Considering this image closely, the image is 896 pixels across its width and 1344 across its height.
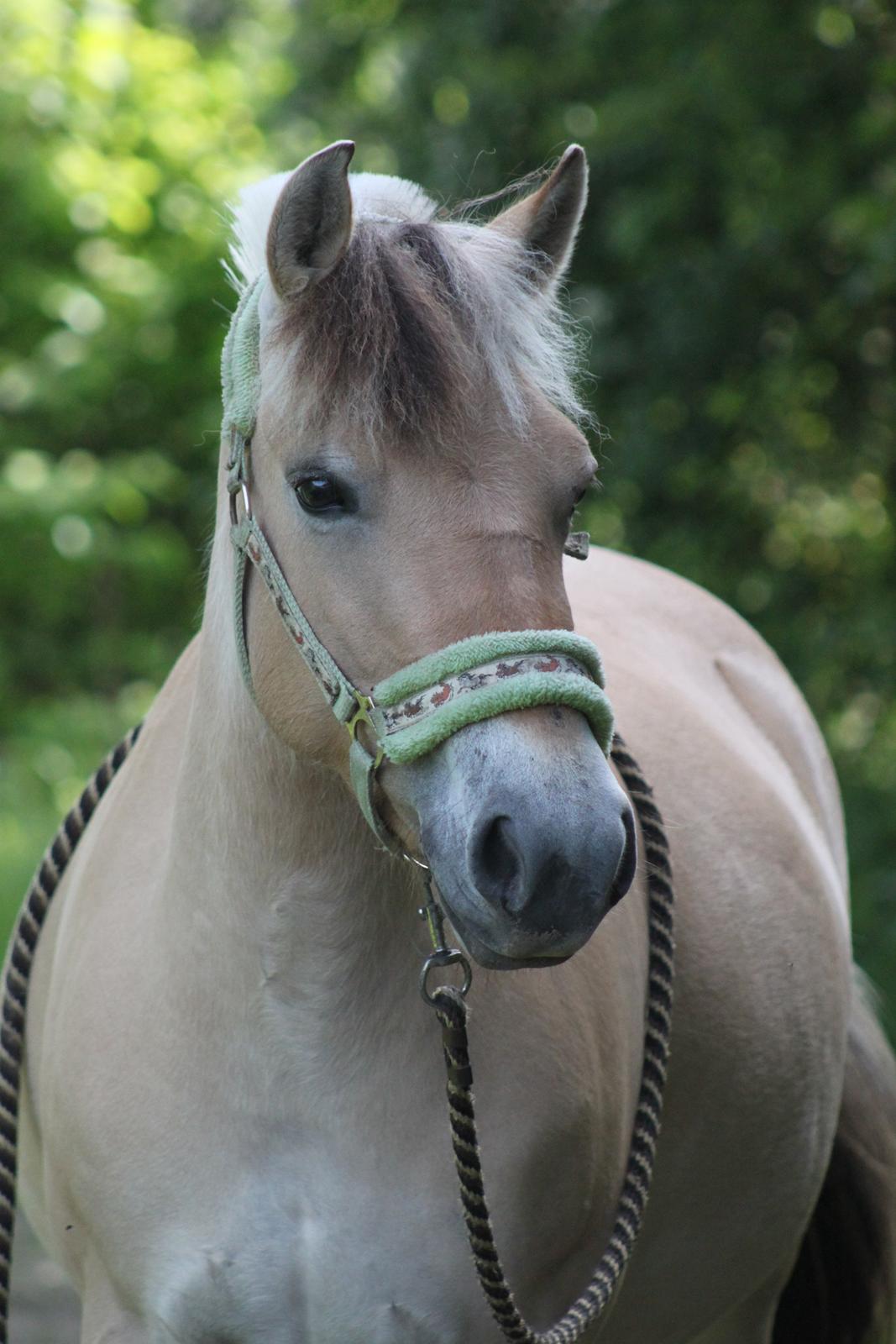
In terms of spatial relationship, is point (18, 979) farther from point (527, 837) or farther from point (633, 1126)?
point (527, 837)

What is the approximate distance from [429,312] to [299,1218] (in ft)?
3.78

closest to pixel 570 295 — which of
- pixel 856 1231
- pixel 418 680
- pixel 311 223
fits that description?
pixel 856 1231

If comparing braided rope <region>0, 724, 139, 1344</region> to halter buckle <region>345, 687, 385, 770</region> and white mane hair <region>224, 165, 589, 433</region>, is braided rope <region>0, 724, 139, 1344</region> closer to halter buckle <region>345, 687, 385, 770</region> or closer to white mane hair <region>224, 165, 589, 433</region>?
halter buckle <region>345, 687, 385, 770</region>

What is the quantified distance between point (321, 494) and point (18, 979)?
112 centimetres

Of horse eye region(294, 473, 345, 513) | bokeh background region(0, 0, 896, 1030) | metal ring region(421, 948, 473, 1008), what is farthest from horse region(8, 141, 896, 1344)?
bokeh background region(0, 0, 896, 1030)

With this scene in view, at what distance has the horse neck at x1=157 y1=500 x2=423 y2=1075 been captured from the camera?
198 cm

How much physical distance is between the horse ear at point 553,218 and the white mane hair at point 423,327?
0.36 feet

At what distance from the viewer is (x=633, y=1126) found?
7.48ft

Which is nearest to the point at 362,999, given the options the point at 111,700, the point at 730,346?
the point at 730,346

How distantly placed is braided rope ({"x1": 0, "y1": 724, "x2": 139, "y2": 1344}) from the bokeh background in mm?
1492

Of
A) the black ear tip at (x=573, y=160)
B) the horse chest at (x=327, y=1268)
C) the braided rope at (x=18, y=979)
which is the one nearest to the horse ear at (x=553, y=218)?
the black ear tip at (x=573, y=160)

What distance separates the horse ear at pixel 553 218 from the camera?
2084 mm

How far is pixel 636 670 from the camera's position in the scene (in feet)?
9.75

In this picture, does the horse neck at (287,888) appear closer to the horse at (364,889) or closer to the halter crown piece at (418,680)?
the horse at (364,889)
